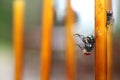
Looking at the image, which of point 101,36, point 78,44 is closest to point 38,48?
point 78,44

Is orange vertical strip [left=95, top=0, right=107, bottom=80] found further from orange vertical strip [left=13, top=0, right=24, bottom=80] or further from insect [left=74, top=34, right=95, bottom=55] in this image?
orange vertical strip [left=13, top=0, right=24, bottom=80]

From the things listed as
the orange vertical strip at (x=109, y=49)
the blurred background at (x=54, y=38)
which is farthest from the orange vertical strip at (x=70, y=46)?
the orange vertical strip at (x=109, y=49)

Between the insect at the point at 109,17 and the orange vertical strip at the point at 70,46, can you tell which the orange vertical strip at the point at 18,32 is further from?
the insect at the point at 109,17

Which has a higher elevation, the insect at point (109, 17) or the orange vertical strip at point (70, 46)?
the insect at point (109, 17)

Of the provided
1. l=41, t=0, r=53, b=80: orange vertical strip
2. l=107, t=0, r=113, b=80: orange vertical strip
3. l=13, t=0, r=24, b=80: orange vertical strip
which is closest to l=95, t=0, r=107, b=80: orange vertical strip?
A: l=107, t=0, r=113, b=80: orange vertical strip

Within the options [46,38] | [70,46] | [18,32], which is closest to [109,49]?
[70,46]

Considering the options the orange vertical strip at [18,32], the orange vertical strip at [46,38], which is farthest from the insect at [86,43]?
the orange vertical strip at [18,32]
